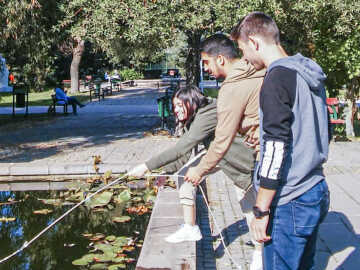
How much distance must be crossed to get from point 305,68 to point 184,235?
2501mm

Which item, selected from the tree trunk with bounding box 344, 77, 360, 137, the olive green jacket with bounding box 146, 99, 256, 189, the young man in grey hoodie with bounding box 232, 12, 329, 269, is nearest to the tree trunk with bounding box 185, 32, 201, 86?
the tree trunk with bounding box 344, 77, 360, 137

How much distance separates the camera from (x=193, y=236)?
483cm

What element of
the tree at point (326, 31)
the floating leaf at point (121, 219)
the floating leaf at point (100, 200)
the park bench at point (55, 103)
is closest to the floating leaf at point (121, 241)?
the floating leaf at point (121, 219)

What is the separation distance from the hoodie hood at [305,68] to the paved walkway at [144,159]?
259 centimetres

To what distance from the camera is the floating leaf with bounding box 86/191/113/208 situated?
24.1 ft

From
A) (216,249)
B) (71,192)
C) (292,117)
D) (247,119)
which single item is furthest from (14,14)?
(292,117)

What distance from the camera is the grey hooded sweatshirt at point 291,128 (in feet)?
8.25

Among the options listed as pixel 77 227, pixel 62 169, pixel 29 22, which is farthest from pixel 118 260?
pixel 29 22

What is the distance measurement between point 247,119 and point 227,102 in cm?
21

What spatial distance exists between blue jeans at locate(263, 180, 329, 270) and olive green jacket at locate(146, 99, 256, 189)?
5.63 feet

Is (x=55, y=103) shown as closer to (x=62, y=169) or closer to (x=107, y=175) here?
(x=62, y=169)

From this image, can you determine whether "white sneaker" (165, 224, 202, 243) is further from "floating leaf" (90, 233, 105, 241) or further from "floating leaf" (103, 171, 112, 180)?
"floating leaf" (103, 171, 112, 180)

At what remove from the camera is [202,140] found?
A: 14.8ft

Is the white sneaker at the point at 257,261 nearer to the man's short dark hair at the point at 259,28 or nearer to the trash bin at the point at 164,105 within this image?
the man's short dark hair at the point at 259,28
